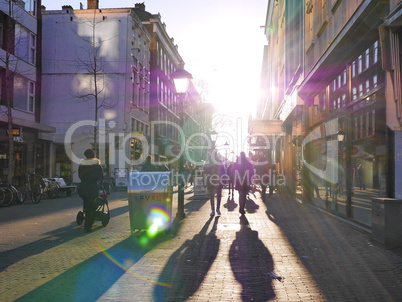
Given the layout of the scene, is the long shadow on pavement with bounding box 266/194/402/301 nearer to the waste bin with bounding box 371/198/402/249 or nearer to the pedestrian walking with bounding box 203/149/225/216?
the waste bin with bounding box 371/198/402/249

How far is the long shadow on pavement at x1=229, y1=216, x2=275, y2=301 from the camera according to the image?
5.07m

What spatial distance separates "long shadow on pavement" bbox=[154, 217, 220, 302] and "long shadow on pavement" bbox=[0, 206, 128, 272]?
2.25 m

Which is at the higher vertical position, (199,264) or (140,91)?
(140,91)

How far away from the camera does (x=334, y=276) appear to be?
580 centimetres

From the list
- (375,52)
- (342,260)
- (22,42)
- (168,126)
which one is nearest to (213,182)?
(375,52)

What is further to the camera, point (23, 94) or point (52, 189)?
point (23, 94)

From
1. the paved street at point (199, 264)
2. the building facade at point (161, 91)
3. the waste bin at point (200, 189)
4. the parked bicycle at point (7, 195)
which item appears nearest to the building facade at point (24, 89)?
the parked bicycle at point (7, 195)

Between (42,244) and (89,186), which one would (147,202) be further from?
(42,244)

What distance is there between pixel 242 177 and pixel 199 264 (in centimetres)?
630

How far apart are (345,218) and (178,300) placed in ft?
25.5

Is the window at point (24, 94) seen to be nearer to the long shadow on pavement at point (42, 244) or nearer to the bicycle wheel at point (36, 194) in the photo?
the bicycle wheel at point (36, 194)

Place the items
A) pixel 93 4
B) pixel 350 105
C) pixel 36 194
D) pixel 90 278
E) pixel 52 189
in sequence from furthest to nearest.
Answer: pixel 93 4 < pixel 52 189 < pixel 36 194 < pixel 350 105 < pixel 90 278

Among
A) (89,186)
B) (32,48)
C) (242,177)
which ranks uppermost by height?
(32,48)

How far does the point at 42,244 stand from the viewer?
27.3ft
